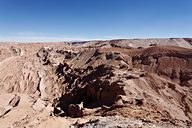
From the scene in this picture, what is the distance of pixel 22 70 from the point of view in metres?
51.3

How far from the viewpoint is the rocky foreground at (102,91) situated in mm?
19653

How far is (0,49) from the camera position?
78688 millimetres

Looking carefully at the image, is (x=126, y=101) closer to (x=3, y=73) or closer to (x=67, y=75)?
(x=67, y=75)

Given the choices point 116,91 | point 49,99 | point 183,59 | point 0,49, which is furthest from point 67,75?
point 0,49

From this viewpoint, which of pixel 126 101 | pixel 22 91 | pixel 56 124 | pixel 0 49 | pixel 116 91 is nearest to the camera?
pixel 56 124

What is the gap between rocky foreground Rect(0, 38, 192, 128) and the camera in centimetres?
1965

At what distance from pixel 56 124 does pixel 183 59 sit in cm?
2280

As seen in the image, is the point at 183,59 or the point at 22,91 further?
the point at 22,91

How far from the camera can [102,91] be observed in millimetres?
27656

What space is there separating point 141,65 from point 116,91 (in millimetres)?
14296

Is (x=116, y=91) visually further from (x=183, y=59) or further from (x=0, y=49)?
(x=0, y=49)

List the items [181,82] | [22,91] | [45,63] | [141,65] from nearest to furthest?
[181,82], [141,65], [22,91], [45,63]

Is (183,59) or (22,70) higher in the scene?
(183,59)

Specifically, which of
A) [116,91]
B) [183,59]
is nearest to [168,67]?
[183,59]
